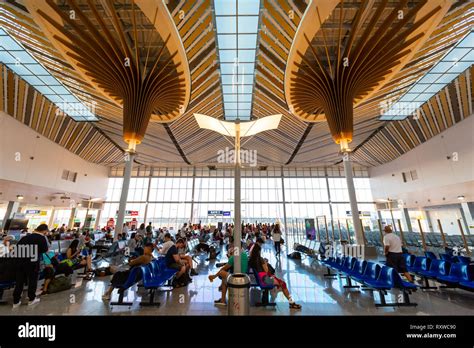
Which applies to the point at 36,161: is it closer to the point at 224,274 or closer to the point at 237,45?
the point at 237,45

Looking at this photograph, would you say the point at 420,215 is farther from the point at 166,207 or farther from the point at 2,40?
the point at 2,40

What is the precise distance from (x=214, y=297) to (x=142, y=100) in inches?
326

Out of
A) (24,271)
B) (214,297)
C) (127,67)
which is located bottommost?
(214,297)

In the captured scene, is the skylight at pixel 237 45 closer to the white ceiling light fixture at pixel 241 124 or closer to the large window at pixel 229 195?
the white ceiling light fixture at pixel 241 124

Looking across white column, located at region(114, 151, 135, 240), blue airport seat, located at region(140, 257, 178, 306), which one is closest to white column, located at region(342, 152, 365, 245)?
blue airport seat, located at region(140, 257, 178, 306)

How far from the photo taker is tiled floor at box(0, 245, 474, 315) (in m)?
3.68

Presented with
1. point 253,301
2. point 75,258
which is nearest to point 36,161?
point 75,258

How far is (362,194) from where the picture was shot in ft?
85.7

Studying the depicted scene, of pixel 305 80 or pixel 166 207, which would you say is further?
pixel 166 207

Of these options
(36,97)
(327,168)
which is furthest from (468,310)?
(327,168)

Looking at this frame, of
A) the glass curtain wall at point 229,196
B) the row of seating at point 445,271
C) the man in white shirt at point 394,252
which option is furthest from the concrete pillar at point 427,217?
the man in white shirt at point 394,252

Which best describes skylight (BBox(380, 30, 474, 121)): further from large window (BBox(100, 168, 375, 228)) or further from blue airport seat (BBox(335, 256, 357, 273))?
large window (BBox(100, 168, 375, 228))

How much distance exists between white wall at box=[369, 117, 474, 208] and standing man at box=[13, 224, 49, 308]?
1999 cm

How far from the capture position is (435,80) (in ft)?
38.0
